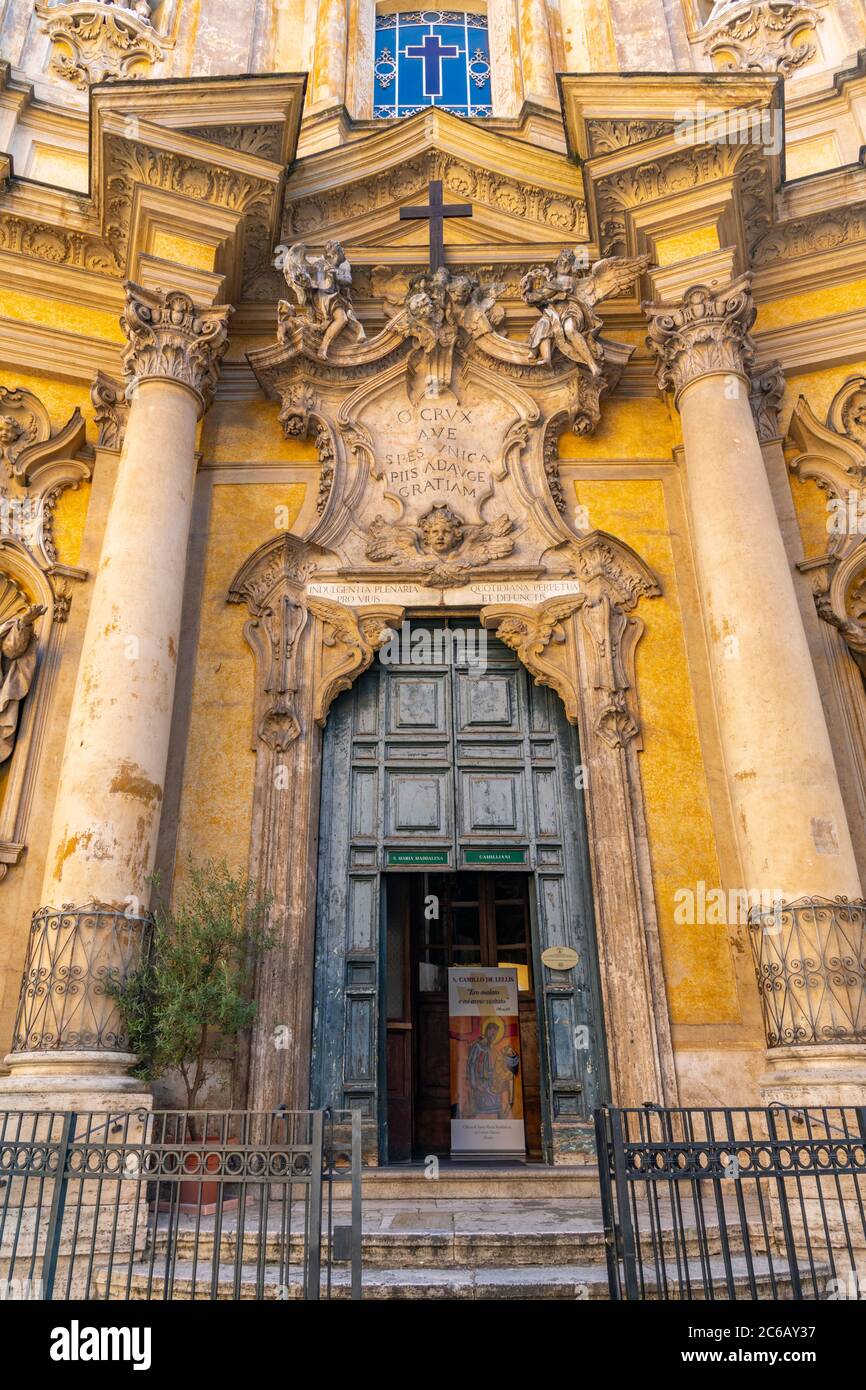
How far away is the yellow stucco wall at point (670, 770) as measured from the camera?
315 inches

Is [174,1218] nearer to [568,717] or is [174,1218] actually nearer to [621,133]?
[568,717]

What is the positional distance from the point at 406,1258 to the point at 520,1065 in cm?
612

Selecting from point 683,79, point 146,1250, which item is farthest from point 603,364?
point 146,1250

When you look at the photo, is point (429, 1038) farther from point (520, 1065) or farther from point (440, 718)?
point (440, 718)

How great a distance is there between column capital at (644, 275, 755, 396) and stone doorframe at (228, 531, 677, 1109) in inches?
71.3

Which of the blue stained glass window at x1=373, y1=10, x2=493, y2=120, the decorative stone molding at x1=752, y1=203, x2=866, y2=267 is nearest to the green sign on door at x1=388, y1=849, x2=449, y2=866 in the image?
the decorative stone molding at x1=752, y1=203, x2=866, y2=267

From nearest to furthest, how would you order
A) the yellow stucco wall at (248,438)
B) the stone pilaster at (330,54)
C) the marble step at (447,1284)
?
1. the marble step at (447,1284)
2. the yellow stucco wall at (248,438)
3. the stone pilaster at (330,54)

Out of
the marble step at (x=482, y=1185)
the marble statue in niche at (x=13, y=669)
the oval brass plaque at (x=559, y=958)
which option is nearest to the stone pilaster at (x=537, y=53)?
the marble statue in niche at (x=13, y=669)

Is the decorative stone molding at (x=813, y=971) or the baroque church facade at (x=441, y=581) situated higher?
the baroque church facade at (x=441, y=581)

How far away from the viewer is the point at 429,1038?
11.4m

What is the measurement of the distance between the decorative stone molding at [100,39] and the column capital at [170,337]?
6526 millimetres

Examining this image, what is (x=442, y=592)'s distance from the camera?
955 centimetres

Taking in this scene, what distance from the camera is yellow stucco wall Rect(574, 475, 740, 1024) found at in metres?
7.99

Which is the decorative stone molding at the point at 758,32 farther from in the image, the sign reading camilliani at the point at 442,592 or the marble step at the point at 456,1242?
the marble step at the point at 456,1242
